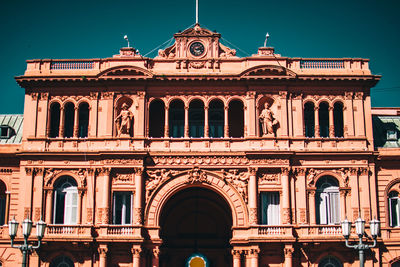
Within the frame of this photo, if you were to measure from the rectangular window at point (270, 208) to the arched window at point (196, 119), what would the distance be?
7.50 m

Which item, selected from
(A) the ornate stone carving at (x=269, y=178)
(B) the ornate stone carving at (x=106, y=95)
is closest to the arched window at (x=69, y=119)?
(B) the ornate stone carving at (x=106, y=95)

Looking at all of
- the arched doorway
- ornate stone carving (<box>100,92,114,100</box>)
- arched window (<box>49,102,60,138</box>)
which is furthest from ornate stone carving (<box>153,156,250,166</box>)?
arched window (<box>49,102,60,138</box>)

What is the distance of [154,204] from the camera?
45406mm

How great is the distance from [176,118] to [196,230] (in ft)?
37.0

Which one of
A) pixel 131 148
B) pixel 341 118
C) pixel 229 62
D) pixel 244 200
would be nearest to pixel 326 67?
pixel 341 118

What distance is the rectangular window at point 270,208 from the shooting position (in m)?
45.2

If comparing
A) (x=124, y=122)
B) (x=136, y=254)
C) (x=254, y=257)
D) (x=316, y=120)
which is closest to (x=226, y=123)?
(x=316, y=120)

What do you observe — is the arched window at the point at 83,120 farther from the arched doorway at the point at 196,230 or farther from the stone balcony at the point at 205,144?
the arched doorway at the point at 196,230

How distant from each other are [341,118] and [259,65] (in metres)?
8.18

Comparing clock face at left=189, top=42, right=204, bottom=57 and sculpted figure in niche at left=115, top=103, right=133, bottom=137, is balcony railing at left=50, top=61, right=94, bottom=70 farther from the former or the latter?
clock face at left=189, top=42, right=204, bottom=57

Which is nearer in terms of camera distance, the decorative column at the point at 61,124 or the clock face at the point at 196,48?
the decorative column at the point at 61,124

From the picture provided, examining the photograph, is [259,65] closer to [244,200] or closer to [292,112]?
[292,112]

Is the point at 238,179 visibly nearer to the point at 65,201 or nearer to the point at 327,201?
the point at 327,201

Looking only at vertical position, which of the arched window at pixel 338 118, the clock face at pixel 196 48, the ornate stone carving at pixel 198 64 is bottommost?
the arched window at pixel 338 118
